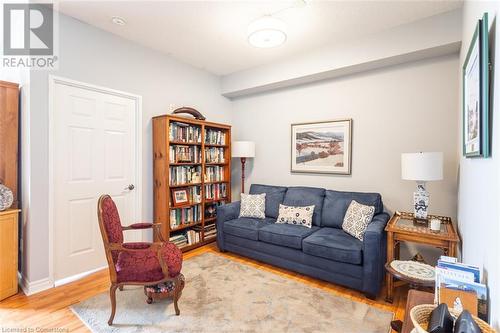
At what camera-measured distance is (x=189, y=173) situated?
3672 mm

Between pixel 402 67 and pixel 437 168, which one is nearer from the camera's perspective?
pixel 437 168

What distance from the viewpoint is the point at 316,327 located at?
6.53ft

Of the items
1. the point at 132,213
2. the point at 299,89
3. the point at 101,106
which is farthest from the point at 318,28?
the point at 132,213

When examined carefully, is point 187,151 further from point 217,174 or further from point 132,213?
point 132,213

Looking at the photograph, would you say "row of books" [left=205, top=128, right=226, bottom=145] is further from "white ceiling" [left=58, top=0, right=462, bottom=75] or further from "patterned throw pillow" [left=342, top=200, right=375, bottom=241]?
"patterned throw pillow" [left=342, top=200, right=375, bottom=241]

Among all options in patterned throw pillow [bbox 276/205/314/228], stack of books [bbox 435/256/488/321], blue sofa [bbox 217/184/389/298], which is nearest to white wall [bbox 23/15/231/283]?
blue sofa [bbox 217/184/389/298]

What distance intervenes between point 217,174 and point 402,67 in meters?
2.92

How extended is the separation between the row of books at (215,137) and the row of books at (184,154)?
0.28 meters

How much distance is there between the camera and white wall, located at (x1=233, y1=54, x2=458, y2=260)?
111 inches

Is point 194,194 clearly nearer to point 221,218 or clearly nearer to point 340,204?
point 221,218

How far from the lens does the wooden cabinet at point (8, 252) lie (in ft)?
7.47

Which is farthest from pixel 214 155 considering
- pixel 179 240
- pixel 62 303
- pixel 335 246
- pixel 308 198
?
pixel 62 303

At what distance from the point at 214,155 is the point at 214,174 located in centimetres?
31

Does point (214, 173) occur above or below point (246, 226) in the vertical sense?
above
